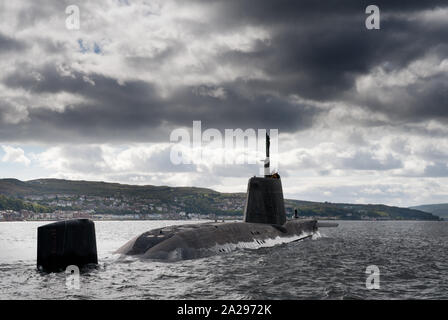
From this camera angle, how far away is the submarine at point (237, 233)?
2514cm

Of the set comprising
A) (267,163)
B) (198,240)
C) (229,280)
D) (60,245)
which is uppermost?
(267,163)

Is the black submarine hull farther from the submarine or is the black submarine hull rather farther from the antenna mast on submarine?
the antenna mast on submarine

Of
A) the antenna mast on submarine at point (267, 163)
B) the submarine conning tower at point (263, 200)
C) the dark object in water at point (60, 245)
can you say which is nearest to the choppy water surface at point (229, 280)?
the dark object in water at point (60, 245)

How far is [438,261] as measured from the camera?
30.6m

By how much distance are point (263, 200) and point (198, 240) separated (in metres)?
12.1

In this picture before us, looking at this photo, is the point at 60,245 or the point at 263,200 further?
the point at 263,200

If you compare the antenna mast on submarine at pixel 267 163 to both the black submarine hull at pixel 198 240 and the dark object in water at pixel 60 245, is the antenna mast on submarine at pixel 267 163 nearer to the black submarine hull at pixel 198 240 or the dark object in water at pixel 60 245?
the black submarine hull at pixel 198 240

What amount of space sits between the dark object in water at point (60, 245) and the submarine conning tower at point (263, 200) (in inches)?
A: 767

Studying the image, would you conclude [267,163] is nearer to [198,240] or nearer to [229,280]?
[198,240]

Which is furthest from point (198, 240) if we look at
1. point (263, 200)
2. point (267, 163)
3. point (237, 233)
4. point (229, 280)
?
point (267, 163)

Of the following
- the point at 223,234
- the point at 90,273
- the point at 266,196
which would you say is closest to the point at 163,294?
the point at 90,273

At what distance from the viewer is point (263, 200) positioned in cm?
3788
